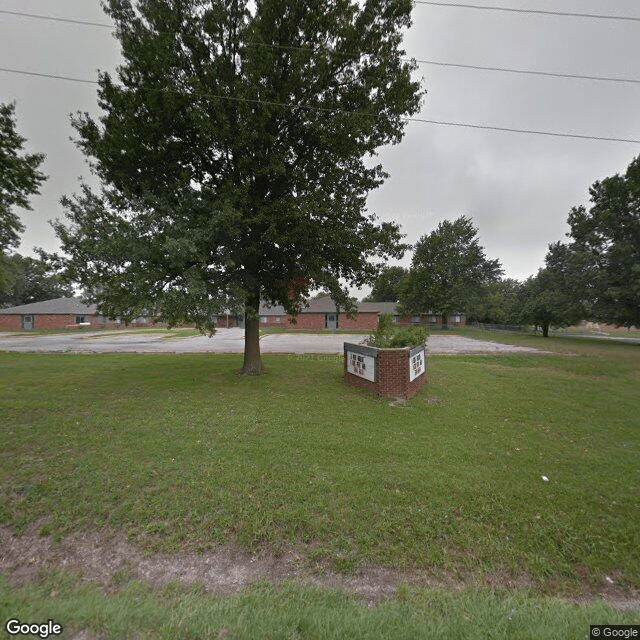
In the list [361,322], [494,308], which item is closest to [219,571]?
[361,322]

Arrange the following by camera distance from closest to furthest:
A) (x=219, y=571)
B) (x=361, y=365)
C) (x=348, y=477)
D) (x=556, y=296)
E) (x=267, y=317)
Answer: (x=219, y=571)
(x=348, y=477)
(x=361, y=365)
(x=556, y=296)
(x=267, y=317)

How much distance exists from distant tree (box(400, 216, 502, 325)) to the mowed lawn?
120ft

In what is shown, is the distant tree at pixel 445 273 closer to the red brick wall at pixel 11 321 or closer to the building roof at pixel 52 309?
the building roof at pixel 52 309

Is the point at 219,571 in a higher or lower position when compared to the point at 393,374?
lower

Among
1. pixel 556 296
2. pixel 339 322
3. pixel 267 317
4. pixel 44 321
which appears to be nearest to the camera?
pixel 556 296

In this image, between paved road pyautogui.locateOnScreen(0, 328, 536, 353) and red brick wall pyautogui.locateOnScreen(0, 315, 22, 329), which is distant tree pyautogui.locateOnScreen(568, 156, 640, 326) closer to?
paved road pyautogui.locateOnScreen(0, 328, 536, 353)

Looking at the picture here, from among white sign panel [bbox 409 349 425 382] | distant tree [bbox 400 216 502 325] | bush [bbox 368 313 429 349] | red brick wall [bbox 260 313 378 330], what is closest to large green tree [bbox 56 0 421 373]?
bush [bbox 368 313 429 349]

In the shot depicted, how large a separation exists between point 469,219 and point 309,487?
2070 inches

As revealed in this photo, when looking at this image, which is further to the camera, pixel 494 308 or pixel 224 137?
pixel 494 308

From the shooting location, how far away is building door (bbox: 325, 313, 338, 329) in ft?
141

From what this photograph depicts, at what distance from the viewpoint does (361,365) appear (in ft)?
27.7

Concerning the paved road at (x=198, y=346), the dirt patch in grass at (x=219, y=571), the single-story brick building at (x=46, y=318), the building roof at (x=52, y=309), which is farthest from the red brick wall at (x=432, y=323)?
the building roof at (x=52, y=309)

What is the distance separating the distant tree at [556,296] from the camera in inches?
1030

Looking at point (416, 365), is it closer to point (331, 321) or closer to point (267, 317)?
point (331, 321)
